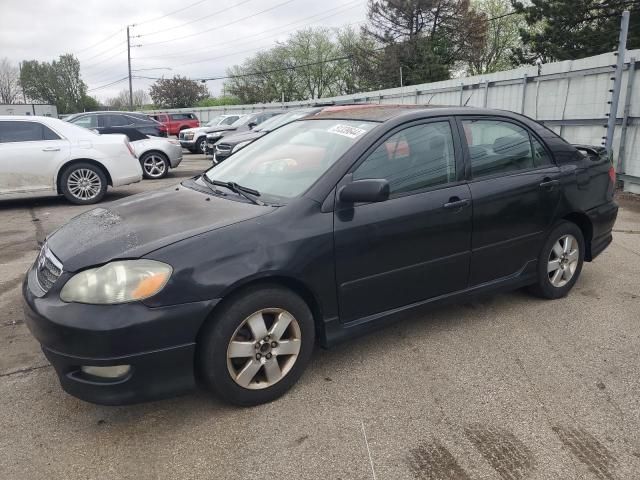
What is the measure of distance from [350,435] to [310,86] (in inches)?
2344

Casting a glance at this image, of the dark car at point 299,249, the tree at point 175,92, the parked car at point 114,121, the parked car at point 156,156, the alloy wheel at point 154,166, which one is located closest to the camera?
the dark car at point 299,249

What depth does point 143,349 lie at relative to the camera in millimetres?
2410

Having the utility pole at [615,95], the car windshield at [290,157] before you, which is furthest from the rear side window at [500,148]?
the utility pole at [615,95]

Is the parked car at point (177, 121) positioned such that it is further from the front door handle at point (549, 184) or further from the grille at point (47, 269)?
the grille at point (47, 269)

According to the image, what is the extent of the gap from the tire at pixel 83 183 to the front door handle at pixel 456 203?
23.2 ft

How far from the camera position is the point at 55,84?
70.2m

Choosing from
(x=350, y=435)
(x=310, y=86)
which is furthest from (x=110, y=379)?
(x=310, y=86)

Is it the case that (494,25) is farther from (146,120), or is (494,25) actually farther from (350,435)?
(350,435)

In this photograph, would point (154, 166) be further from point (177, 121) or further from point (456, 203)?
point (177, 121)

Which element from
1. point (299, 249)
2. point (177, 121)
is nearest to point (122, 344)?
point (299, 249)

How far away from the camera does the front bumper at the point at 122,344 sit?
2.37 meters

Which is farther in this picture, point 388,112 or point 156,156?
point 156,156

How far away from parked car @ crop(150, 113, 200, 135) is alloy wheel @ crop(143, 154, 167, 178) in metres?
18.7

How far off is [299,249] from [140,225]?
904 mm
